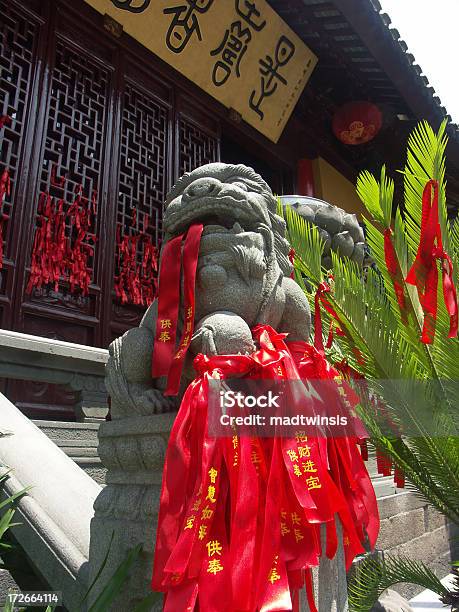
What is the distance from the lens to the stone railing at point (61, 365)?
2926 mm

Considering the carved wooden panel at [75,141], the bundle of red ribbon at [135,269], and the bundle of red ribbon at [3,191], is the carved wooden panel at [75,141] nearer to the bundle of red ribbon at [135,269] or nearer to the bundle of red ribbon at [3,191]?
the bundle of red ribbon at [135,269]

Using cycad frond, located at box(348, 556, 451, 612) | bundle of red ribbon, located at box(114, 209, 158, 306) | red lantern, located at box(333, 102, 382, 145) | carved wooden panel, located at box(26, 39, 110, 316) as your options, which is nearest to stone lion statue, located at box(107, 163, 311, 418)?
cycad frond, located at box(348, 556, 451, 612)

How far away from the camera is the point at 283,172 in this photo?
7207mm

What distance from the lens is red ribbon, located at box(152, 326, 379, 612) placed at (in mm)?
1098

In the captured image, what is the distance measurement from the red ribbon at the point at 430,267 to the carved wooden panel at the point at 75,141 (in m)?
3.24

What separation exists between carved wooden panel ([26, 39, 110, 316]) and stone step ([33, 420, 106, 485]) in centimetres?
148

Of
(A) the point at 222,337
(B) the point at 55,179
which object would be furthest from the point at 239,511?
(B) the point at 55,179

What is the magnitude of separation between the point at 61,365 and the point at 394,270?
220cm

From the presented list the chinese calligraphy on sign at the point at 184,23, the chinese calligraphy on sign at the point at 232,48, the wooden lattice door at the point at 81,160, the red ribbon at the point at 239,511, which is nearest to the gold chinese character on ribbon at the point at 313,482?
the red ribbon at the point at 239,511

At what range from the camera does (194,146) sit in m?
5.74

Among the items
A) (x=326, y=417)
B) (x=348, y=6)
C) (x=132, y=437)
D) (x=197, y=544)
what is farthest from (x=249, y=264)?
(x=348, y=6)

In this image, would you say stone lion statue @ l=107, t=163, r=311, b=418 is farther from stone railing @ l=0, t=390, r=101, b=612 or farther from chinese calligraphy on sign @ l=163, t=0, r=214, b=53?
chinese calligraphy on sign @ l=163, t=0, r=214, b=53

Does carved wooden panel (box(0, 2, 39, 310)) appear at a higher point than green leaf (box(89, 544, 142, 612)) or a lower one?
higher

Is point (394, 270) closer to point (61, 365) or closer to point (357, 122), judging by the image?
point (61, 365)
